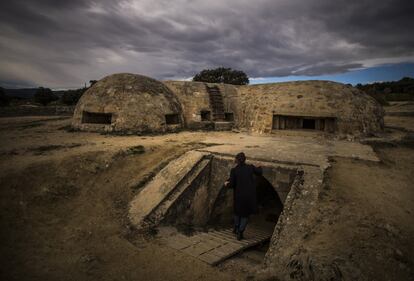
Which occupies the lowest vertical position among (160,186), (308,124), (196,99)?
(160,186)

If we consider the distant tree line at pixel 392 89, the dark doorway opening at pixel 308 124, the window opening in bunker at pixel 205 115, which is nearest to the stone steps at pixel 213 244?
the dark doorway opening at pixel 308 124

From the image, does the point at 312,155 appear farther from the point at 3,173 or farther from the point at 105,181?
the point at 3,173

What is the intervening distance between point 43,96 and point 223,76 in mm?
23574

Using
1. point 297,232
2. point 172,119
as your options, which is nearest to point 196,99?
point 172,119

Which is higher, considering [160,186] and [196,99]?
[196,99]

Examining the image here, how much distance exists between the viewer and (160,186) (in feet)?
23.9

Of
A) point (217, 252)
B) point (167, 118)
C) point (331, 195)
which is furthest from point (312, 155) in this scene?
point (167, 118)

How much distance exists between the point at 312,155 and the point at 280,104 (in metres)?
5.69

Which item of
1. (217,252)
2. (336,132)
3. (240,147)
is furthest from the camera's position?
(336,132)

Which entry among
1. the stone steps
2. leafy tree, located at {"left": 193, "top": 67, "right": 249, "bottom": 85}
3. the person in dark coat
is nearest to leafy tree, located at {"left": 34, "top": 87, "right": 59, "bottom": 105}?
leafy tree, located at {"left": 193, "top": 67, "right": 249, "bottom": 85}

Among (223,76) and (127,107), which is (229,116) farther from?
(223,76)

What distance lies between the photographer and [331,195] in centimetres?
569

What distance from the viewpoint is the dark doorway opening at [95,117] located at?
43.1 ft

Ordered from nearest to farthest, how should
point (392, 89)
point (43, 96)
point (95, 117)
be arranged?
1. point (95, 117)
2. point (43, 96)
3. point (392, 89)
